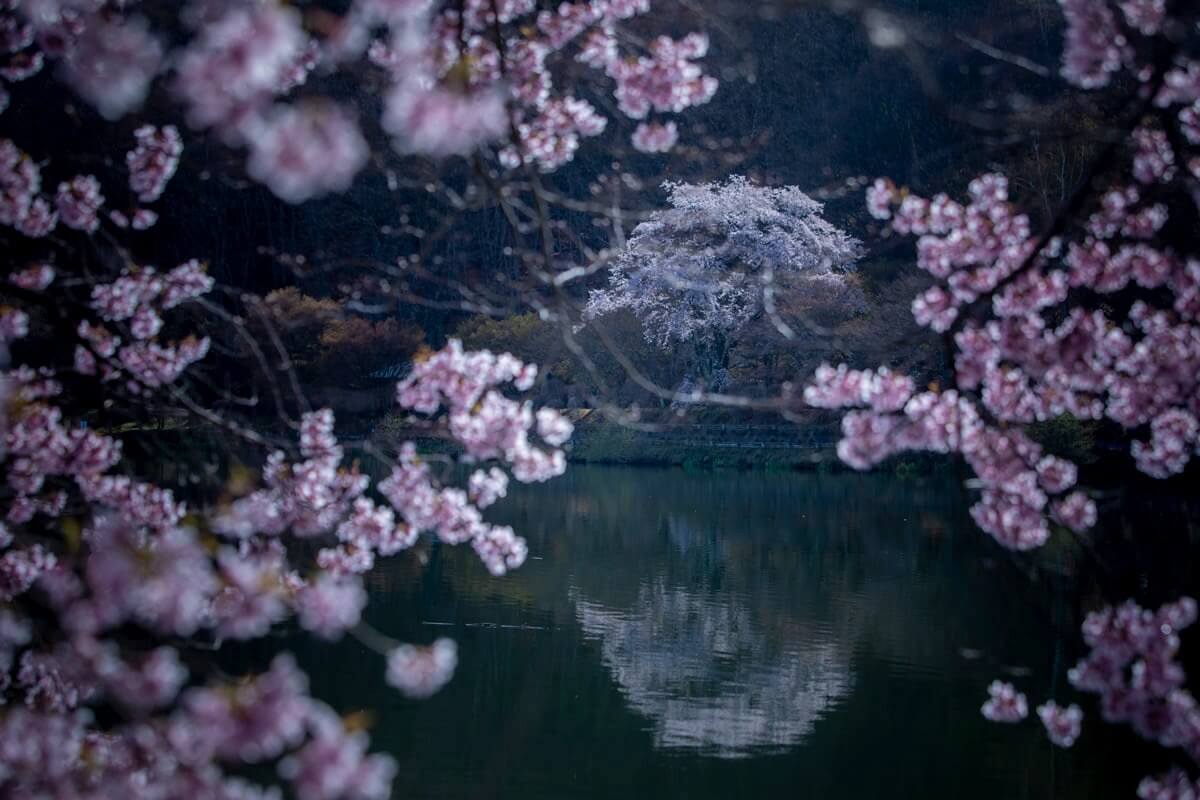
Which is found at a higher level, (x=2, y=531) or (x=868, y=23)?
(x=868, y=23)

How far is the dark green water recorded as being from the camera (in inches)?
213

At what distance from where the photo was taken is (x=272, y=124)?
2.24 m

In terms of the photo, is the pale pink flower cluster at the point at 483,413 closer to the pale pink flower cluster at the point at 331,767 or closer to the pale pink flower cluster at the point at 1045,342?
the pale pink flower cluster at the point at 1045,342

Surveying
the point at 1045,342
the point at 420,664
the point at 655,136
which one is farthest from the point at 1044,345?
the point at 420,664

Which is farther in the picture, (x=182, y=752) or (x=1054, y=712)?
(x=1054, y=712)

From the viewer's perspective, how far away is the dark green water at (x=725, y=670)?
5.41 meters

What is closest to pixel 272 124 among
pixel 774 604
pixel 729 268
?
pixel 774 604

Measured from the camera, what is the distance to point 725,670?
7.15 meters

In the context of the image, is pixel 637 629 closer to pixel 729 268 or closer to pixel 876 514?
pixel 876 514

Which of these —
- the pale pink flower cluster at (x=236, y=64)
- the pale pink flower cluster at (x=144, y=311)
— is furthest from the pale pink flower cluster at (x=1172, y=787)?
the pale pink flower cluster at (x=144, y=311)

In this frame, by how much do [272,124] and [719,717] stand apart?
4.65m

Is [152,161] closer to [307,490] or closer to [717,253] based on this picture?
[307,490]

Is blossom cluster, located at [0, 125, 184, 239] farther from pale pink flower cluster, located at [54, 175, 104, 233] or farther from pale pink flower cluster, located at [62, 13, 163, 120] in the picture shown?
pale pink flower cluster, located at [62, 13, 163, 120]

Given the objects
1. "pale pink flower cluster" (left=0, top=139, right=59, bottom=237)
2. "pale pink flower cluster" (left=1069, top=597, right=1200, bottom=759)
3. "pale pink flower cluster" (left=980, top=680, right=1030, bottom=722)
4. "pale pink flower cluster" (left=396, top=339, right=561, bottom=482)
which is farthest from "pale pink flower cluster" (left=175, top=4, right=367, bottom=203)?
"pale pink flower cluster" (left=980, top=680, right=1030, bottom=722)
